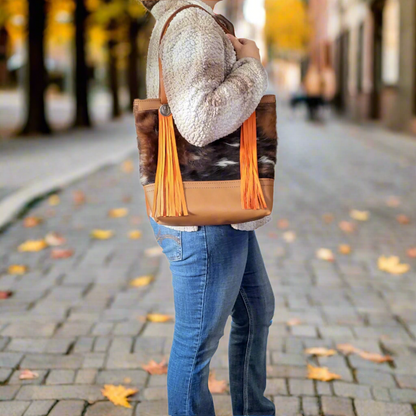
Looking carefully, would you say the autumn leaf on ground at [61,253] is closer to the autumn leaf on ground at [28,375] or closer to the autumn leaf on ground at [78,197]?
the autumn leaf on ground at [78,197]

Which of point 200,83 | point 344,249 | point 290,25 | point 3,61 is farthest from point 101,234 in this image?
point 3,61

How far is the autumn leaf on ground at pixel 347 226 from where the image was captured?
627cm

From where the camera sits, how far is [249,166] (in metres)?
1.89

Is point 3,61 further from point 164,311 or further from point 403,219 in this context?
point 164,311

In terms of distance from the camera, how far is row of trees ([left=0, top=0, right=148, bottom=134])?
56.4 feet

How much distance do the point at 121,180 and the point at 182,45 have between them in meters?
7.75

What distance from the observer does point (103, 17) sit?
71.8 feet

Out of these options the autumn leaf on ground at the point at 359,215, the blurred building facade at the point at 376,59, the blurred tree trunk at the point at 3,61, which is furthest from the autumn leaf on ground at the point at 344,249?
the blurred tree trunk at the point at 3,61

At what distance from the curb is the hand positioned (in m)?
4.67

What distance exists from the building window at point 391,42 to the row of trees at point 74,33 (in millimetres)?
6947

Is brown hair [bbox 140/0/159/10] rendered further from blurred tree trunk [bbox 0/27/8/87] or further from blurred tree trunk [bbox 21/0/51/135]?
blurred tree trunk [bbox 0/27/8/87]

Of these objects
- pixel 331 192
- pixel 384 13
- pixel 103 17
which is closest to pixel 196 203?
pixel 331 192

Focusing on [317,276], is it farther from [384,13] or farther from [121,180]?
[384,13]

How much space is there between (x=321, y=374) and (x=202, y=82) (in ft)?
6.11
